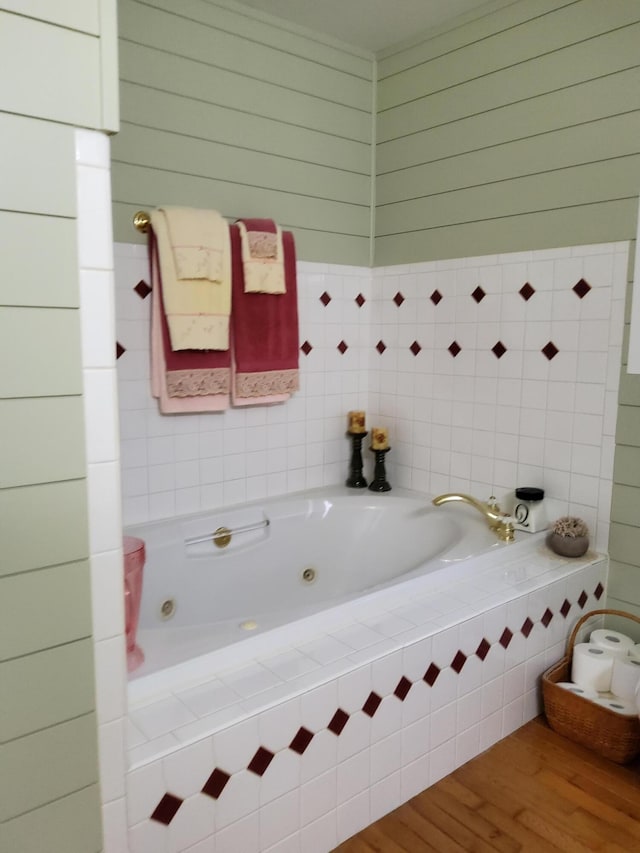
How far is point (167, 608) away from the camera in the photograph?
7.55 ft

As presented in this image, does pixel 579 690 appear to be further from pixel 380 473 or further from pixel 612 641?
pixel 380 473

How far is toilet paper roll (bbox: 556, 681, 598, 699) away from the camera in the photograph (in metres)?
2.04

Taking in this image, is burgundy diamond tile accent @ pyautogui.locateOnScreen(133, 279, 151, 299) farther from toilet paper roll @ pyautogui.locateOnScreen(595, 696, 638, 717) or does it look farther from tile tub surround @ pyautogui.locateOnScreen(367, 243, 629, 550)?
toilet paper roll @ pyautogui.locateOnScreen(595, 696, 638, 717)

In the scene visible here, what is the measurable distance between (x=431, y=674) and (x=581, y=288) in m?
1.39

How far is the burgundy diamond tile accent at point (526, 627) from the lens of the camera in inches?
80.5

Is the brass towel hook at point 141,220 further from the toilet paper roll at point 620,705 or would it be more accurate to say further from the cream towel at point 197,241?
the toilet paper roll at point 620,705

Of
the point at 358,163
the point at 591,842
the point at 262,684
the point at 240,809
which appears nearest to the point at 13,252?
the point at 262,684

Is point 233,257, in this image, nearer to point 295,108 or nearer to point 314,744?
point 295,108

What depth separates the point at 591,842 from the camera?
166 cm

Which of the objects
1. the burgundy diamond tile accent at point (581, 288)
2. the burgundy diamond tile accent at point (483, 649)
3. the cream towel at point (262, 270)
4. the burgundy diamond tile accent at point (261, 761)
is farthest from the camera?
the cream towel at point (262, 270)

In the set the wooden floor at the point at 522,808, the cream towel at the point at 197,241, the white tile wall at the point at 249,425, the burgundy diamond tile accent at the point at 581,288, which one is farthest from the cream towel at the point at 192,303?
the wooden floor at the point at 522,808

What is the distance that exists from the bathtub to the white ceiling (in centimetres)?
187

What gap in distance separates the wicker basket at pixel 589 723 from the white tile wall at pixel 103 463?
1.35m

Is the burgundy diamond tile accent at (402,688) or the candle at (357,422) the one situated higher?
the candle at (357,422)
